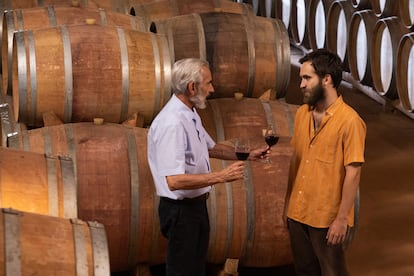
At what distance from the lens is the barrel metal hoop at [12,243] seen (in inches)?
116

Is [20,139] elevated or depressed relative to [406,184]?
elevated

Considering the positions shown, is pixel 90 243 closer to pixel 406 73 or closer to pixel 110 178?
pixel 110 178

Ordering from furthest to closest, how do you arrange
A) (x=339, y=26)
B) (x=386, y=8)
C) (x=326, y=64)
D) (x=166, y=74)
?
(x=339, y=26)
(x=386, y=8)
(x=166, y=74)
(x=326, y=64)

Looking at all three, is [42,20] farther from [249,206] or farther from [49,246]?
[49,246]

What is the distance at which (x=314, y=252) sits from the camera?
388 centimetres

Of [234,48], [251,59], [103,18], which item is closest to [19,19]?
[103,18]

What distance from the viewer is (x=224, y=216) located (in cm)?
464

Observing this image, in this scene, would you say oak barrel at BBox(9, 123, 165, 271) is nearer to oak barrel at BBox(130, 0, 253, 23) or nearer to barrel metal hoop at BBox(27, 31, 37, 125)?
barrel metal hoop at BBox(27, 31, 37, 125)

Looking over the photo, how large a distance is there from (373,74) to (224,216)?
14.4ft

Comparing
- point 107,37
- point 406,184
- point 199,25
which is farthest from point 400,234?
point 107,37

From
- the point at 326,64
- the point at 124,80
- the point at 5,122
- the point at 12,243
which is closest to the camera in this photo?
the point at 12,243

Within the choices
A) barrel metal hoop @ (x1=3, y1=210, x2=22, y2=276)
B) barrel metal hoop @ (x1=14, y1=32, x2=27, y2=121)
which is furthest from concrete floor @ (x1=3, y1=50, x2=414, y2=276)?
barrel metal hoop @ (x1=3, y1=210, x2=22, y2=276)

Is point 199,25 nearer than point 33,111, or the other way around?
point 33,111

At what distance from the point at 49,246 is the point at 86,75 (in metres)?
2.09
